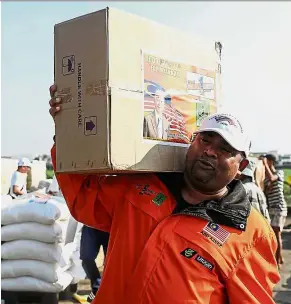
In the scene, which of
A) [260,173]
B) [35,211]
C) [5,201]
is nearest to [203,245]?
[35,211]

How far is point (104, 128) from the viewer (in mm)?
2018

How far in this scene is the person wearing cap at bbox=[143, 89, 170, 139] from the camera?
2.17m

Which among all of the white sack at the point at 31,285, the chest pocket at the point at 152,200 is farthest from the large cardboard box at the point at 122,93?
the white sack at the point at 31,285

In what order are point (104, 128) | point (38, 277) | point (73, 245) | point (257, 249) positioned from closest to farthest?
point (104, 128), point (257, 249), point (38, 277), point (73, 245)

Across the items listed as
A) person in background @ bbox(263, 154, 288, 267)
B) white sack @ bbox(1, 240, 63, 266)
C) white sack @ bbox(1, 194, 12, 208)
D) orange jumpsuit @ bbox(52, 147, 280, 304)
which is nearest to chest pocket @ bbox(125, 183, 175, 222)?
orange jumpsuit @ bbox(52, 147, 280, 304)

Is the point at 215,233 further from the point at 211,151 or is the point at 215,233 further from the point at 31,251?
the point at 31,251

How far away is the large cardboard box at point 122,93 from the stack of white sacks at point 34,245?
8.64ft

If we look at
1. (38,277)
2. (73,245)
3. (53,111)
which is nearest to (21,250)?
(38,277)

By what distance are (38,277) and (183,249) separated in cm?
298

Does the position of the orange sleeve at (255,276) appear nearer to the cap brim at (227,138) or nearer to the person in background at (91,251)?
the cap brim at (227,138)

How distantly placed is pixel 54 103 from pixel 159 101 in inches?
17.4

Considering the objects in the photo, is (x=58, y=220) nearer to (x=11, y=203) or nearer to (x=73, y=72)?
(x=11, y=203)

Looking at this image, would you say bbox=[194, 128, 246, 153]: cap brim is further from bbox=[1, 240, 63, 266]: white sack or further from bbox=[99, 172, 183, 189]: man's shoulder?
bbox=[1, 240, 63, 266]: white sack

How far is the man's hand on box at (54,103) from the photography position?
2172mm
